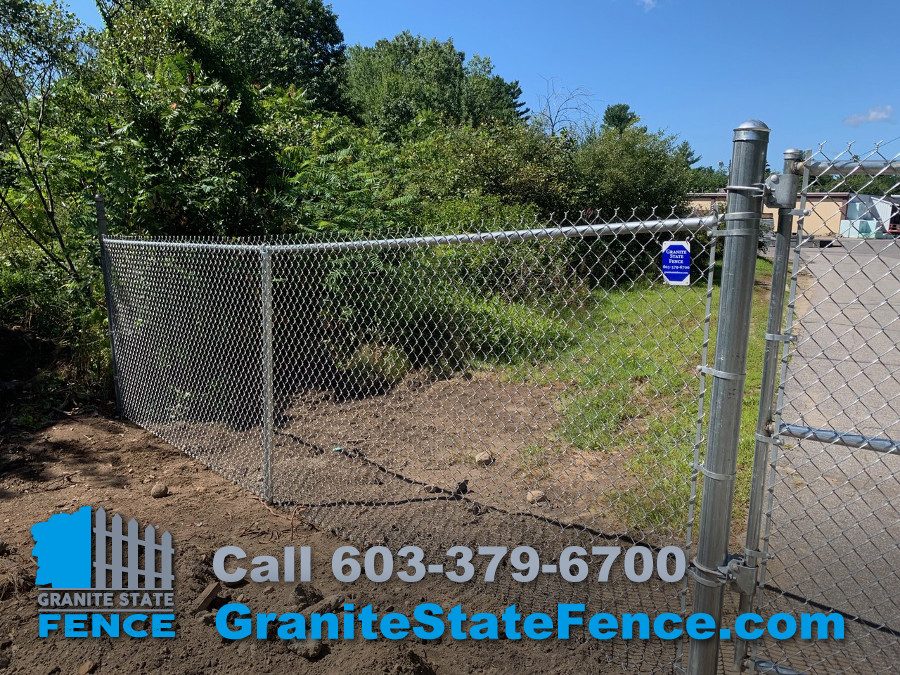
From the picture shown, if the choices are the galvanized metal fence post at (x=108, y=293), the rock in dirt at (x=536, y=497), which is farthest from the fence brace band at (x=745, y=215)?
the galvanized metal fence post at (x=108, y=293)

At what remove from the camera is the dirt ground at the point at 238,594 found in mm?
2785

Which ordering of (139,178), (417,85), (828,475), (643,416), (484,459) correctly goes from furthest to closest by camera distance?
(417,85)
(139,178)
(643,416)
(484,459)
(828,475)

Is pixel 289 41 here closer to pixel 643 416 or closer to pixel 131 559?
pixel 643 416

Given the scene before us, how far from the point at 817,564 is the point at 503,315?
338 cm

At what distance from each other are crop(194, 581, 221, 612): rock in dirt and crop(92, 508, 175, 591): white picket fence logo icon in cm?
20

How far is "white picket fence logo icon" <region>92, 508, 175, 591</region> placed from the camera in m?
3.32

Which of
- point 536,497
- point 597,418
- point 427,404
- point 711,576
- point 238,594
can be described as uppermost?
point 711,576

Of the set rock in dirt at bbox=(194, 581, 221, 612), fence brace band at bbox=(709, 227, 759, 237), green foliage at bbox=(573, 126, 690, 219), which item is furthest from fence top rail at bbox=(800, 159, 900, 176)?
green foliage at bbox=(573, 126, 690, 219)

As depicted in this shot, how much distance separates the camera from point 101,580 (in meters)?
3.32

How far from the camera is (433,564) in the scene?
142 inches

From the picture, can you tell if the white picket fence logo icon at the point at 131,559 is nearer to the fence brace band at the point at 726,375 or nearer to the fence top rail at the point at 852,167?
the fence brace band at the point at 726,375

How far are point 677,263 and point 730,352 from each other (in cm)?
32

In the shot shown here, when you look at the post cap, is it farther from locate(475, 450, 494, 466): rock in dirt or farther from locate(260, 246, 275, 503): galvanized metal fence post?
locate(475, 450, 494, 466): rock in dirt

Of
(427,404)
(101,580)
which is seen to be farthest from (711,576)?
(427,404)
